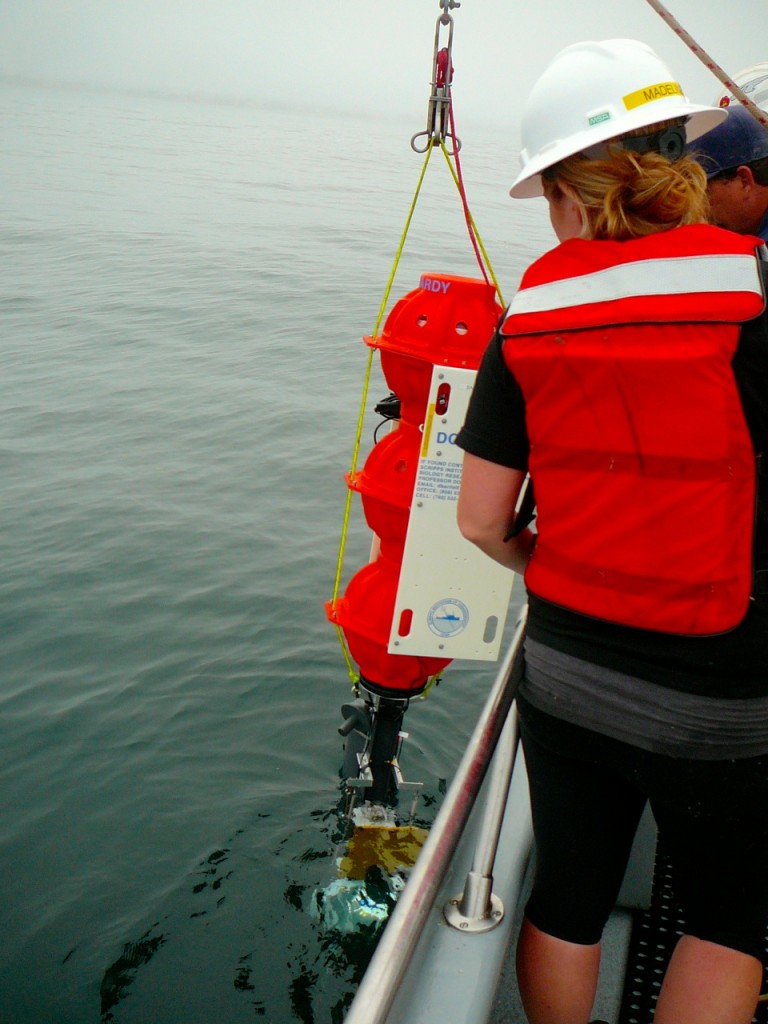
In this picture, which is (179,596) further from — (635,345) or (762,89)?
(635,345)

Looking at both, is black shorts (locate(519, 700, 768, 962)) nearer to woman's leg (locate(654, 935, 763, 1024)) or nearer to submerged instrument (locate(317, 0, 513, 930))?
woman's leg (locate(654, 935, 763, 1024))

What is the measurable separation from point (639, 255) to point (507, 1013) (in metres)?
1.62

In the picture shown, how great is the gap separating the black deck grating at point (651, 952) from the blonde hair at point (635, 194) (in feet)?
4.54

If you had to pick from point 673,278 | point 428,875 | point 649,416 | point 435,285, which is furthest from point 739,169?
point 428,875

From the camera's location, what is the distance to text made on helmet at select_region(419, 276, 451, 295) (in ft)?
8.57

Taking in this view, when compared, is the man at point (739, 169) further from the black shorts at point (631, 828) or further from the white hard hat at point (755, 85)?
the black shorts at point (631, 828)

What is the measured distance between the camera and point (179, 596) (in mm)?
5996

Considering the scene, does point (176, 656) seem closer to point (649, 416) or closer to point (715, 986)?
point (715, 986)

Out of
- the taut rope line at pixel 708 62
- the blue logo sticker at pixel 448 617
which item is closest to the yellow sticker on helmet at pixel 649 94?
the taut rope line at pixel 708 62

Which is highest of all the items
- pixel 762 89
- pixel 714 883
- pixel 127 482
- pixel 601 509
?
pixel 762 89

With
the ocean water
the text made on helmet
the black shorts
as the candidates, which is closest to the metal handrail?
the black shorts

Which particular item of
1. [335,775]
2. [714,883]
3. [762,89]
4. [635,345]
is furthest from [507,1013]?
[762,89]

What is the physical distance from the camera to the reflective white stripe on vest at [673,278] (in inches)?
50.8

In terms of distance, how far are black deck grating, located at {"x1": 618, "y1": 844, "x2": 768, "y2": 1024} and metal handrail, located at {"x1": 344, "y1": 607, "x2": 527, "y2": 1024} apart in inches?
23.7
